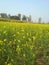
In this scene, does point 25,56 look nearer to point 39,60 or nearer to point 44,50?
point 39,60

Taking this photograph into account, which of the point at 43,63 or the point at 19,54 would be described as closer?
the point at 19,54

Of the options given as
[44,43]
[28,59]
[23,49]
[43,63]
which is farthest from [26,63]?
[44,43]

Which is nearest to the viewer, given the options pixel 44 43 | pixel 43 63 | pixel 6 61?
pixel 6 61

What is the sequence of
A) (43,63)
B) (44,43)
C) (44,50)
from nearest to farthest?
(43,63) → (44,50) → (44,43)

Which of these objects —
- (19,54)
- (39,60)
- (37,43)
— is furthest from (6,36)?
(19,54)

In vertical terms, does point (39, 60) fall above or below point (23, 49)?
below

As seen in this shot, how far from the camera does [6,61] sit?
5.32 metres

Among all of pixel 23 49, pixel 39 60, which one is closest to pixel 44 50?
pixel 39 60

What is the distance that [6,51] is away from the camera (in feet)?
17.7

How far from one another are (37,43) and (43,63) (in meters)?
1.40

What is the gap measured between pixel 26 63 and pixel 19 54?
0.78 ft

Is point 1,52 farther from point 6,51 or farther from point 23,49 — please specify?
point 23,49

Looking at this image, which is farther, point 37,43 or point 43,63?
point 37,43

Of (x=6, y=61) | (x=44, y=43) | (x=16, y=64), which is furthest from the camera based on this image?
(x=44, y=43)
